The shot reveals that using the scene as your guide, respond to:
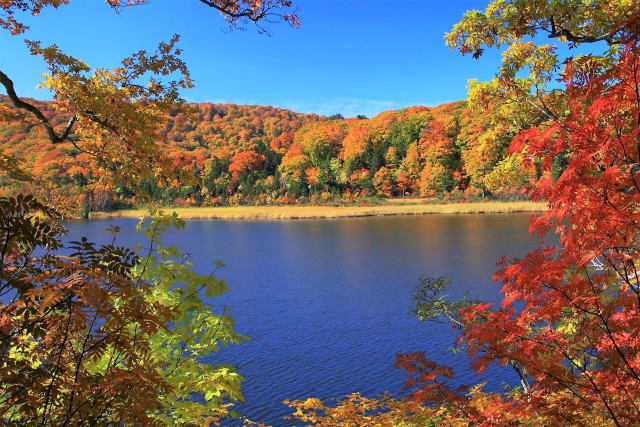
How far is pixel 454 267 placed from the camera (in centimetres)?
2070

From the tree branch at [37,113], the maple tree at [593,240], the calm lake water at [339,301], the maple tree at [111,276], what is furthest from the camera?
the calm lake water at [339,301]

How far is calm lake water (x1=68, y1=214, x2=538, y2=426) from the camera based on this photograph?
33.7ft

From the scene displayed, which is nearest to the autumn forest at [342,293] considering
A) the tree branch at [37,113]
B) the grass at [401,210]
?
the tree branch at [37,113]

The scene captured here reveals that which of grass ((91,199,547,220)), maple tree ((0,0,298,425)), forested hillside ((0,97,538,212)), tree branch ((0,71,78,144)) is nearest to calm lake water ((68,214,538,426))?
maple tree ((0,0,298,425))

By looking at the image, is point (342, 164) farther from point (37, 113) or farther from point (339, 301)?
point (37, 113)

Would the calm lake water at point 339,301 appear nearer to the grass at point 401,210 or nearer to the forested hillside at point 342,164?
the grass at point 401,210

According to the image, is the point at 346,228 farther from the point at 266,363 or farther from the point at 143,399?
the point at 143,399

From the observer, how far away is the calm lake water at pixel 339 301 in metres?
10.3

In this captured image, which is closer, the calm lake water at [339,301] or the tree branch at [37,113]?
the tree branch at [37,113]

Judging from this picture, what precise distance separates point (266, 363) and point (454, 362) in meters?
4.54

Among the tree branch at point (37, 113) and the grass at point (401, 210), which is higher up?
the tree branch at point (37, 113)

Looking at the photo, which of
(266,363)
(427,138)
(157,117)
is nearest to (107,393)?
(157,117)

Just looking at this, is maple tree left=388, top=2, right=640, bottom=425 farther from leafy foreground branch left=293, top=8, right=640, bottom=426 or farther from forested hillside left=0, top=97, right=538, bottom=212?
forested hillside left=0, top=97, right=538, bottom=212

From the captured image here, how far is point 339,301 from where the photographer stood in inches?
654
